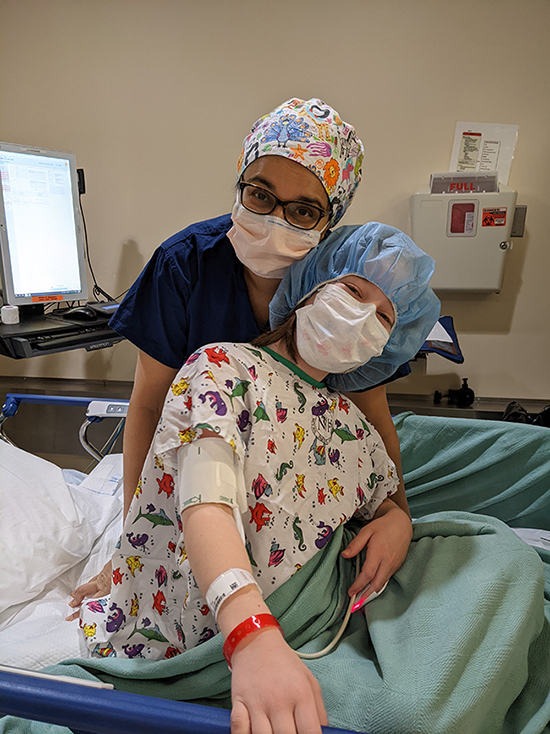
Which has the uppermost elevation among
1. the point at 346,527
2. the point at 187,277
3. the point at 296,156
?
the point at 296,156

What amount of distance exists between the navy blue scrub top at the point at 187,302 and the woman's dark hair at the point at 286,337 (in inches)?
5.6

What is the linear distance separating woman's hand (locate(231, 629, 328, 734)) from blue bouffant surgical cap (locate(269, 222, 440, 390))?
2.06 ft

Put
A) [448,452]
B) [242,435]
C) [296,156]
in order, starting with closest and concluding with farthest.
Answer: [242,435] < [296,156] < [448,452]

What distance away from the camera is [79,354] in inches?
136

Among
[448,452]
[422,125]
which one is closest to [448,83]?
[422,125]

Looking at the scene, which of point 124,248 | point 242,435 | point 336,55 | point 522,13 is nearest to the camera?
point 242,435

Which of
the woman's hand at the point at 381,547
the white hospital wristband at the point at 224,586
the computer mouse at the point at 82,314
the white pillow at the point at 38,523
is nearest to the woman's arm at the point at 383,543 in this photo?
the woman's hand at the point at 381,547

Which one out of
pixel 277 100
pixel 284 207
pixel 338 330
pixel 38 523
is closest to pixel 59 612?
pixel 38 523

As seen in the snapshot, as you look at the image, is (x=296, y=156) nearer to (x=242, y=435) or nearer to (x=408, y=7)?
(x=242, y=435)

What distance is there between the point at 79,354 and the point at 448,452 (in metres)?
2.57

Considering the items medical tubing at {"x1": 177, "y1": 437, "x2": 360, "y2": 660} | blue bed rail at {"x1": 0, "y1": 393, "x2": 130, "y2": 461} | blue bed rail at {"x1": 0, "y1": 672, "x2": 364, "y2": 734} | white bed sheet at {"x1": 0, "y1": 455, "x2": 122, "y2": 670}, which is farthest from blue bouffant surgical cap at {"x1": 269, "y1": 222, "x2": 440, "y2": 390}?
blue bed rail at {"x1": 0, "y1": 393, "x2": 130, "y2": 461}

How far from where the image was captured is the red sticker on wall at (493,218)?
2.61 meters

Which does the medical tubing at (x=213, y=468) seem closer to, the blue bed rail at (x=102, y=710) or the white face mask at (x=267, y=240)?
the blue bed rail at (x=102, y=710)

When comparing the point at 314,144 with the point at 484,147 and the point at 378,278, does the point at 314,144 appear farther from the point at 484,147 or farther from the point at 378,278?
the point at 484,147
